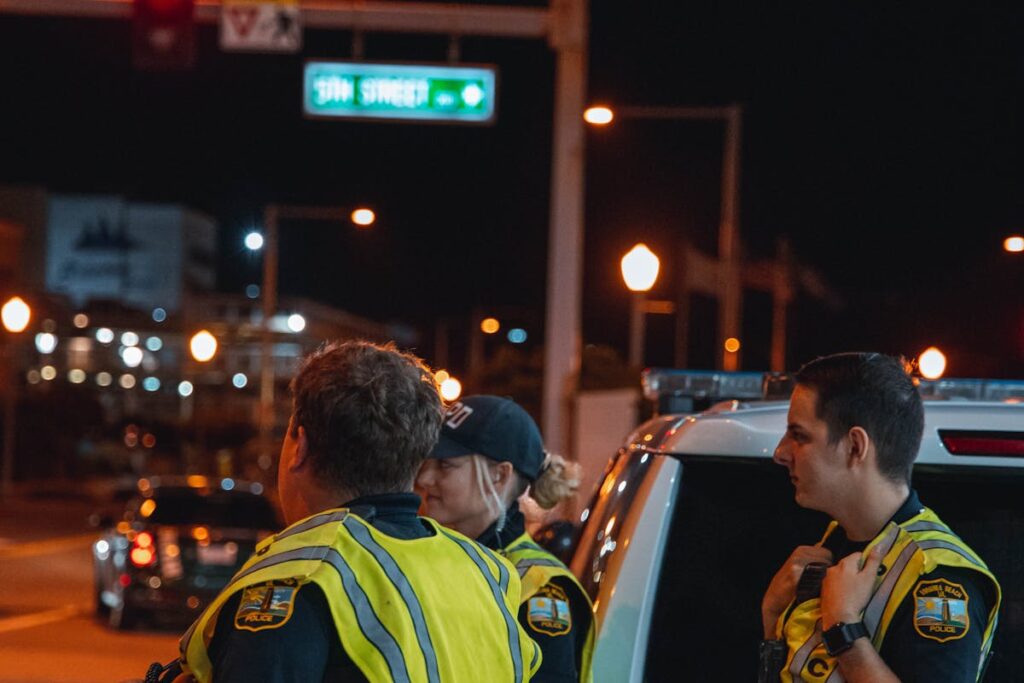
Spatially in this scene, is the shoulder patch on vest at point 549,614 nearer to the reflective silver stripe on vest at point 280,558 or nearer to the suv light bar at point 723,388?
the reflective silver stripe on vest at point 280,558

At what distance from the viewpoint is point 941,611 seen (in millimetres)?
2424

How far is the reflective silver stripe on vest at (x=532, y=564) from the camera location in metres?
3.06

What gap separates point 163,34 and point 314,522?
10455mm

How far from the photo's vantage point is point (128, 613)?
47.9 ft

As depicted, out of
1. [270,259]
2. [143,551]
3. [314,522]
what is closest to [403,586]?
[314,522]

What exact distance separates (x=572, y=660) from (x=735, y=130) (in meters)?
17.9

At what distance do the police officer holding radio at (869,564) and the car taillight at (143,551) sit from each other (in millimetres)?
12348

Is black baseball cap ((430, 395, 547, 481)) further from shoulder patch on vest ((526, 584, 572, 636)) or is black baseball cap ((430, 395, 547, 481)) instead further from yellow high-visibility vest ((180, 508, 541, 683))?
yellow high-visibility vest ((180, 508, 541, 683))

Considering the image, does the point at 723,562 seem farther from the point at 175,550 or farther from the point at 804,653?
the point at 175,550

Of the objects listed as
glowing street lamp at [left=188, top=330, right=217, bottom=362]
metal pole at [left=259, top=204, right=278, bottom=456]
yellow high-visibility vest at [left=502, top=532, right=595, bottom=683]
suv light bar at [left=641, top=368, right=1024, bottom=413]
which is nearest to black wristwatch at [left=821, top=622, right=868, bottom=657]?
yellow high-visibility vest at [left=502, top=532, right=595, bottom=683]

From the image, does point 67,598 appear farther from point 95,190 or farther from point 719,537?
point 95,190

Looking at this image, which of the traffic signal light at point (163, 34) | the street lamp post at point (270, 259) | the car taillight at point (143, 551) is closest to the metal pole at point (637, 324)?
the street lamp post at point (270, 259)

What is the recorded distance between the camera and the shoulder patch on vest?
288 centimetres

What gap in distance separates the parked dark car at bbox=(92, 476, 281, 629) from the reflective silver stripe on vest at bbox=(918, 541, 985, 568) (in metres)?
12.3
